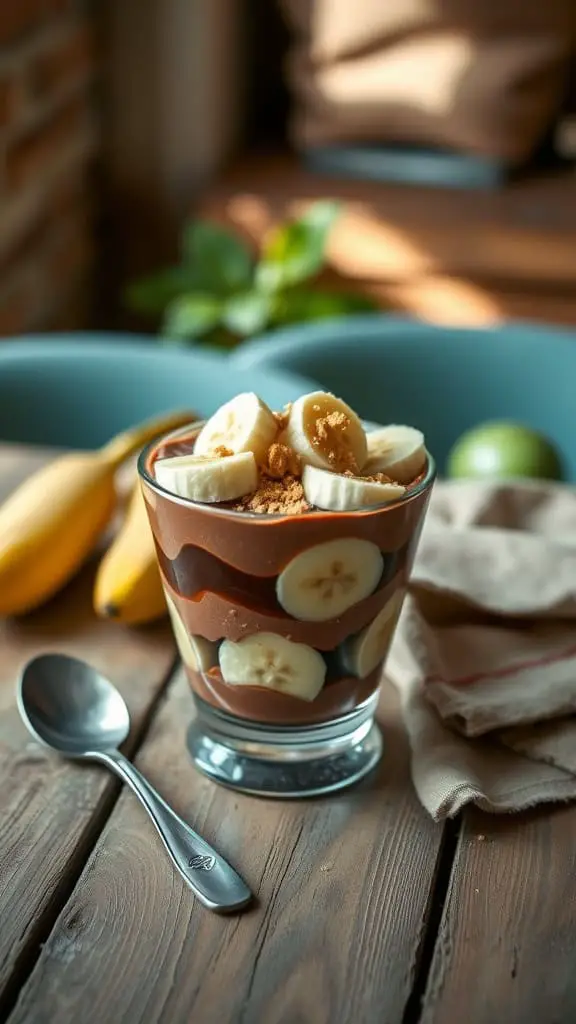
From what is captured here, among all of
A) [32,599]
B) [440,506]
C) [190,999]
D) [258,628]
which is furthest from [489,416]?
[190,999]

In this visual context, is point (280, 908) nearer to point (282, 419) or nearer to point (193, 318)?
point (282, 419)

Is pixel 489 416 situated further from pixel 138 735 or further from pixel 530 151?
pixel 530 151

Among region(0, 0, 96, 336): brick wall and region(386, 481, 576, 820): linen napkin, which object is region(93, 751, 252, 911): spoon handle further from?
region(0, 0, 96, 336): brick wall

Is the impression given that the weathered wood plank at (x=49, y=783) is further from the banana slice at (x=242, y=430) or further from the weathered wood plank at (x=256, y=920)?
the banana slice at (x=242, y=430)

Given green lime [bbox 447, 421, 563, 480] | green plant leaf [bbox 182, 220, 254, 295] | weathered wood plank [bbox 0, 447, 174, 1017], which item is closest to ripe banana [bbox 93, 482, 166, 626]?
weathered wood plank [bbox 0, 447, 174, 1017]

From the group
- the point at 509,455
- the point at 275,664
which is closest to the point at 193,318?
the point at 509,455

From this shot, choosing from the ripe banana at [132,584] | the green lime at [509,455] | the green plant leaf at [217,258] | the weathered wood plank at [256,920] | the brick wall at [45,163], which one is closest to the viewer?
the weathered wood plank at [256,920]

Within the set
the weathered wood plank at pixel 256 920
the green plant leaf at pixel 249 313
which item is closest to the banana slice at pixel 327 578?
the weathered wood plank at pixel 256 920
